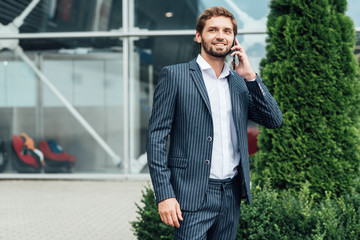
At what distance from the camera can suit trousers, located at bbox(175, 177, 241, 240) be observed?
2.13m

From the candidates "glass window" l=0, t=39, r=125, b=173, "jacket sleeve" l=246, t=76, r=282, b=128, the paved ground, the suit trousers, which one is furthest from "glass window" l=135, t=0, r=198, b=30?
the suit trousers

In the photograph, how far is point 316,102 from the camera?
4102mm

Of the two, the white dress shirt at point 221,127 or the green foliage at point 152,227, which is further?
the green foliage at point 152,227

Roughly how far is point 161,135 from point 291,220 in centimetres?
185

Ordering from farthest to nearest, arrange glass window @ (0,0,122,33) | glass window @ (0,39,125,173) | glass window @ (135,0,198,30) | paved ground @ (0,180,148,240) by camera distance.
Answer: glass window @ (0,39,125,173), glass window @ (0,0,122,33), glass window @ (135,0,198,30), paved ground @ (0,180,148,240)

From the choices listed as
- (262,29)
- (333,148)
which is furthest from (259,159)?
(262,29)

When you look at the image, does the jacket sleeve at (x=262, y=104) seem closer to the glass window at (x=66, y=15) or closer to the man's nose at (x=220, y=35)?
the man's nose at (x=220, y=35)

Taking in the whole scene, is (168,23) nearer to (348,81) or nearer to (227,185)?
(348,81)

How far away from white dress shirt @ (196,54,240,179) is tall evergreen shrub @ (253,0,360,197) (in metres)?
2.02

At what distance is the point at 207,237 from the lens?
2.29 metres

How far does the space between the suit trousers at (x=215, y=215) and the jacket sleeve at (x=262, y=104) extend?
363mm

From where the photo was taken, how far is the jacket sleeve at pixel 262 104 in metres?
2.26

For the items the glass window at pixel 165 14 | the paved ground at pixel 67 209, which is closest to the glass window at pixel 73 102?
the paved ground at pixel 67 209

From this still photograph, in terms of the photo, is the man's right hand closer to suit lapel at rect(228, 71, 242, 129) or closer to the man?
the man
